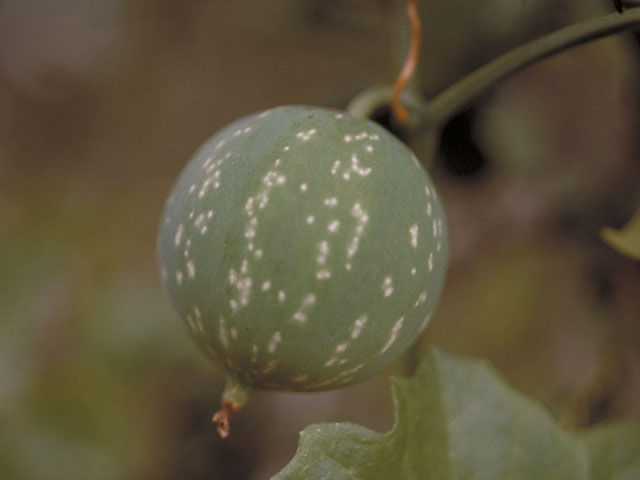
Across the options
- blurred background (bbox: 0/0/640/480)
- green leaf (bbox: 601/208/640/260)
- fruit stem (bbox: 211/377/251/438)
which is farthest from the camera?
blurred background (bbox: 0/0/640/480)

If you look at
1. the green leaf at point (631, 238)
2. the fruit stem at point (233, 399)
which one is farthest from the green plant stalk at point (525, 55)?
the fruit stem at point (233, 399)

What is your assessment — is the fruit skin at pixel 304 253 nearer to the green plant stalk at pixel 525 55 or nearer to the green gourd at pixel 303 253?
the green gourd at pixel 303 253

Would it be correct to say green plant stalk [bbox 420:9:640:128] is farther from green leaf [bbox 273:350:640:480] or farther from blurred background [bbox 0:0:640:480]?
green leaf [bbox 273:350:640:480]

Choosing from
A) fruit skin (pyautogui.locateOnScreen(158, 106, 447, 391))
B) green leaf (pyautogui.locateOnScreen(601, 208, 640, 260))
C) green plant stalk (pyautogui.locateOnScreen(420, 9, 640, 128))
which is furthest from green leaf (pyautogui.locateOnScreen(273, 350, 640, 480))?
green plant stalk (pyautogui.locateOnScreen(420, 9, 640, 128))

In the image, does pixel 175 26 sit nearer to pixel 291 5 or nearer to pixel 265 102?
pixel 265 102

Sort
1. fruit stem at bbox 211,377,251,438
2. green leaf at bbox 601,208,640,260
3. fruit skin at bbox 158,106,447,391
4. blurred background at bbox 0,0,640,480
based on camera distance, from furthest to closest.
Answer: blurred background at bbox 0,0,640,480, green leaf at bbox 601,208,640,260, fruit stem at bbox 211,377,251,438, fruit skin at bbox 158,106,447,391

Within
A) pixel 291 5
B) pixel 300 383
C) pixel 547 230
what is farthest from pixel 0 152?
pixel 300 383
